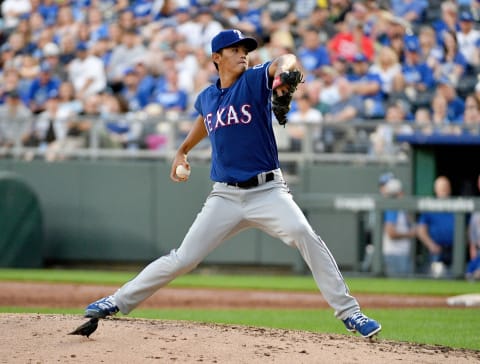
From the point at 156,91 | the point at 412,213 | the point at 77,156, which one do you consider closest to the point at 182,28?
the point at 156,91

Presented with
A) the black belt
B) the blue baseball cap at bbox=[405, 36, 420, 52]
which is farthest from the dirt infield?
the blue baseball cap at bbox=[405, 36, 420, 52]

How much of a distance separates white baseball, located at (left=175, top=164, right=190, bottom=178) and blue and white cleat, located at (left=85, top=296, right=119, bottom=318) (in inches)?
36.9

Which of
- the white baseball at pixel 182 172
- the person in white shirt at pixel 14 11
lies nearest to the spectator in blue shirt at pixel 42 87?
the person in white shirt at pixel 14 11

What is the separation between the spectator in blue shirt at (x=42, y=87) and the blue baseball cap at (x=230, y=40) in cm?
1021

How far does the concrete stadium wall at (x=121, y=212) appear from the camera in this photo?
1437 centimetres

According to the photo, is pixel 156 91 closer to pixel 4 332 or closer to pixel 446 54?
pixel 446 54

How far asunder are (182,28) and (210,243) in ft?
34.4

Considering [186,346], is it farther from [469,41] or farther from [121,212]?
[469,41]

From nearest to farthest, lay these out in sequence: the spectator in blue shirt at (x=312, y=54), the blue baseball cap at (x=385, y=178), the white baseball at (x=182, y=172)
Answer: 1. the white baseball at (x=182, y=172)
2. the blue baseball cap at (x=385, y=178)
3. the spectator in blue shirt at (x=312, y=54)

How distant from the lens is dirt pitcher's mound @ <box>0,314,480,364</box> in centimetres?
521

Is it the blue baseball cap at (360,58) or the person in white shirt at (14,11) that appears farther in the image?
the person in white shirt at (14,11)

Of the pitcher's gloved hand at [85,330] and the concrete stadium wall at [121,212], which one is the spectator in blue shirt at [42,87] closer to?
the concrete stadium wall at [121,212]

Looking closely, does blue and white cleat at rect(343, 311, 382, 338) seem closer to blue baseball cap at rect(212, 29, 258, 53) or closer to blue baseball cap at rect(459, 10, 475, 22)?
blue baseball cap at rect(212, 29, 258, 53)

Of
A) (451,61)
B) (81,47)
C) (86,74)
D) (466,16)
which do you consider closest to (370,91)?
(451,61)
